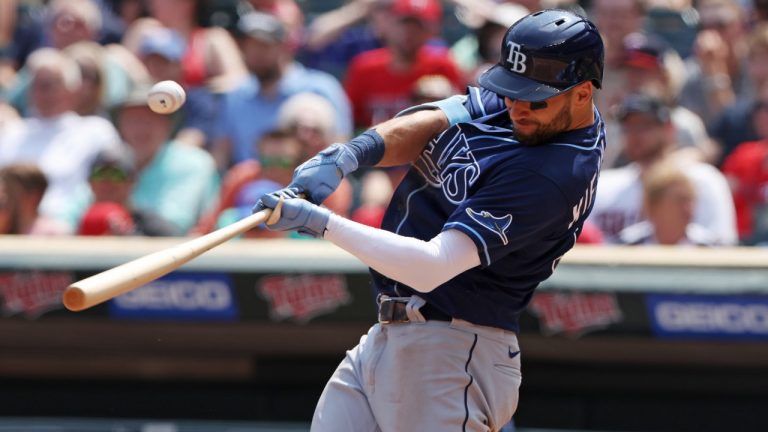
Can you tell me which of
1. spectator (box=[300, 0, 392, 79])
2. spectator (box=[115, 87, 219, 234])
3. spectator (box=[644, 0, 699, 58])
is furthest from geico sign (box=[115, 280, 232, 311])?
spectator (box=[644, 0, 699, 58])

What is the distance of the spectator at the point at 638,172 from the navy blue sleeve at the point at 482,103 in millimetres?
2478

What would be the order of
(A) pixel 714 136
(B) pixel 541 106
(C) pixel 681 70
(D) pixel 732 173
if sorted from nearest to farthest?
(B) pixel 541 106 → (D) pixel 732 173 → (A) pixel 714 136 → (C) pixel 681 70

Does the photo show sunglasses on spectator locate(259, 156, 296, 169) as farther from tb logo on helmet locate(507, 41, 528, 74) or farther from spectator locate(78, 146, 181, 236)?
→ tb logo on helmet locate(507, 41, 528, 74)

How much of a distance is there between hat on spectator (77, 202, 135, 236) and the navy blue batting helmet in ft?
10.3

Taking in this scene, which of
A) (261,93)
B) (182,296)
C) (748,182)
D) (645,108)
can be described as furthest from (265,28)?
(748,182)

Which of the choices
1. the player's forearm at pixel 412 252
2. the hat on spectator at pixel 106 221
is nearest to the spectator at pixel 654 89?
the hat on spectator at pixel 106 221

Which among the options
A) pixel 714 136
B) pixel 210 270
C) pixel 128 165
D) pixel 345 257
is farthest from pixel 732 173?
pixel 128 165

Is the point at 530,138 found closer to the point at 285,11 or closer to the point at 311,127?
the point at 311,127

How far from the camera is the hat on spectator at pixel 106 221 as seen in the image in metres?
6.13

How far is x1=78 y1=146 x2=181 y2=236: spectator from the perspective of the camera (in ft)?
20.1

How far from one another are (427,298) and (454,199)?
0.91 feet

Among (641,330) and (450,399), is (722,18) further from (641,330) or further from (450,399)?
(450,399)

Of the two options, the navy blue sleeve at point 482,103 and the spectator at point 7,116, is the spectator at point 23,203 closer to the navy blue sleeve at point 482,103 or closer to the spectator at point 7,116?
the spectator at point 7,116

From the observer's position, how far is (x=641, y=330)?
215 inches
